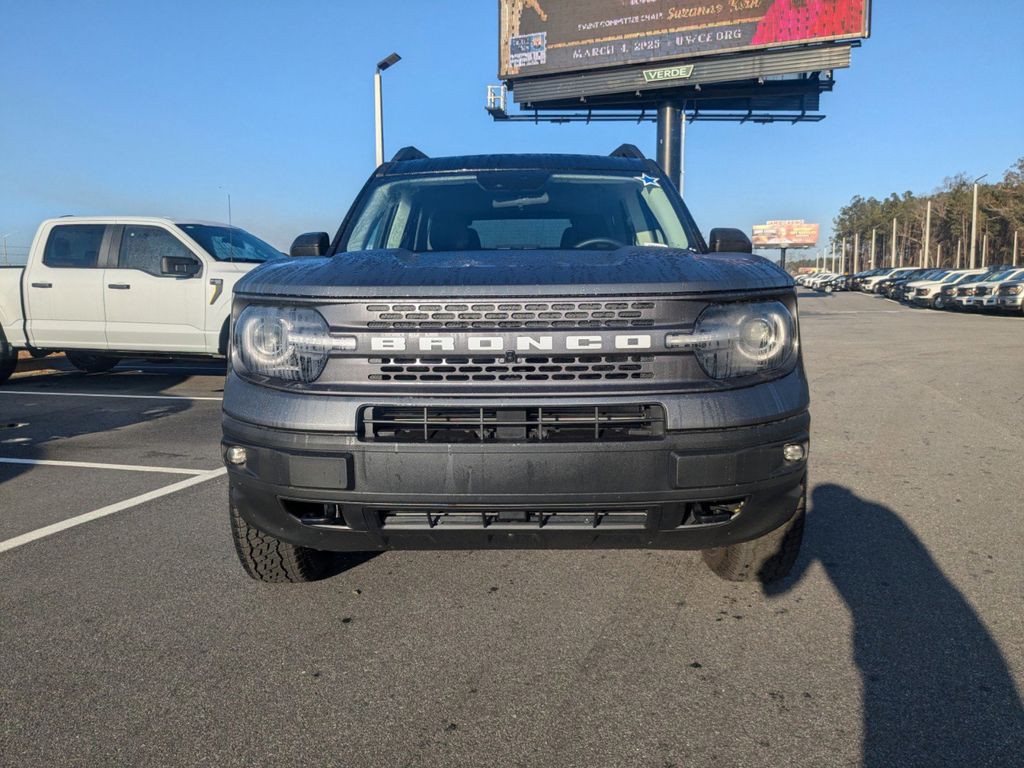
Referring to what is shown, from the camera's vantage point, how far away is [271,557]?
3.41 metres

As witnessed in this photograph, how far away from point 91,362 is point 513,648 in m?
10.4

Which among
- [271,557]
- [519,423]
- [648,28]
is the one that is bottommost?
[271,557]

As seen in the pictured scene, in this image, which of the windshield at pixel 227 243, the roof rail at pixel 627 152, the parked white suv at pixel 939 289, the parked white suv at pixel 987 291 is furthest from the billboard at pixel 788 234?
the roof rail at pixel 627 152

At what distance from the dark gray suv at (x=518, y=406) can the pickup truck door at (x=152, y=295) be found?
23.5ft

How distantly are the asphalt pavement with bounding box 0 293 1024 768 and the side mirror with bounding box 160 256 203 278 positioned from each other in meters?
4.44

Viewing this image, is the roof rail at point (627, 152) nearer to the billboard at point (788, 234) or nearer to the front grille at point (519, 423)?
the front grille at point (519, 423)

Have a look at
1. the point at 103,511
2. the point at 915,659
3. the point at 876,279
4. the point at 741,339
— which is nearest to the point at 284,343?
the point at 741,339

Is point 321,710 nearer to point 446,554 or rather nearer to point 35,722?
point 35,722

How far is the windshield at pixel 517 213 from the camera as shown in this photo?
4043 mm

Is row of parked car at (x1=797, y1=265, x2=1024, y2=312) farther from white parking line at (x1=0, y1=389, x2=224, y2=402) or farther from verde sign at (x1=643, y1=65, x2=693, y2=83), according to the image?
white parking line at (x1=0, y1=389, x2=224, y2=402)

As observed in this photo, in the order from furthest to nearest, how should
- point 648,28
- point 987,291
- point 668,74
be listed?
point 668,74 → point 648,28 → point 987,291

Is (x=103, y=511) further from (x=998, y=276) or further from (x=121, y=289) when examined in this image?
(x=998, y=276)

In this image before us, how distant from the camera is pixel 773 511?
2844 millimetres

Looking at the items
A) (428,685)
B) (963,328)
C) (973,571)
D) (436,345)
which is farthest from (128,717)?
(963,328)
